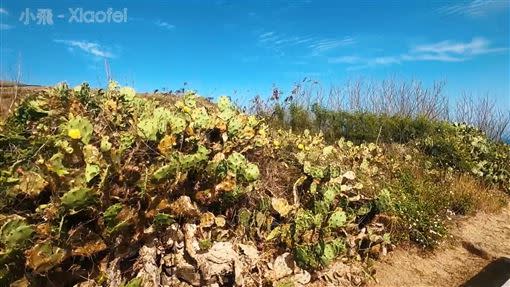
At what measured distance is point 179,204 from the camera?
3.33 metres

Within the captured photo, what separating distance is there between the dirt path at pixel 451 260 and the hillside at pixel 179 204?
107 mm

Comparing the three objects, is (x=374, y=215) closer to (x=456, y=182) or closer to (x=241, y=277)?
(x=241, y=277)

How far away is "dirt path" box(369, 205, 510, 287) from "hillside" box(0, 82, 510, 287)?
0.35 ft

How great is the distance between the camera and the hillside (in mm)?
2861

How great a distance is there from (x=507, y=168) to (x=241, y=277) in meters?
7.00

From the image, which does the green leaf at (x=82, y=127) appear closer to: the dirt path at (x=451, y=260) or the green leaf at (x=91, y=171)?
the green leaf at (x=91, y=171)

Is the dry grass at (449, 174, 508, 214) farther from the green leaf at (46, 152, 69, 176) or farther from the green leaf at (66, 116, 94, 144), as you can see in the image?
the green leaf at (46, 152, 69, 176)

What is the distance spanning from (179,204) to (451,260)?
10.6ft

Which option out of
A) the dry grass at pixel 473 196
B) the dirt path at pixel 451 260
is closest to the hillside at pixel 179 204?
the dirt path at pixel 451 260

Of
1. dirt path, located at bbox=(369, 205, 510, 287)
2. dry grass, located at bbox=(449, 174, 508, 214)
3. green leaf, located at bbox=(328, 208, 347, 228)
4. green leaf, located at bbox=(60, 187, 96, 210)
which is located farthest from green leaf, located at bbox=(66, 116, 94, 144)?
dry grass, located at bbox=(449, 174, 508, 214)

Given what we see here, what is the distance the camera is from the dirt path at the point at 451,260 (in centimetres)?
427

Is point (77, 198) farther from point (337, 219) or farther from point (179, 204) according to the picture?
point (337, 219)

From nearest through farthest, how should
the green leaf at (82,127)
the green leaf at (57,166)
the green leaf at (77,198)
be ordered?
the green leaf at (77,198) → the green leaf at (57,166) → the green leaf at (82,127)

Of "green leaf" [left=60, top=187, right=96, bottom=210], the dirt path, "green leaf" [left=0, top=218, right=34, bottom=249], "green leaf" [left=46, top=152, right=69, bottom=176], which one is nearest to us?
"green leaf" [left=0, top=218, right=34, bottom=249]
